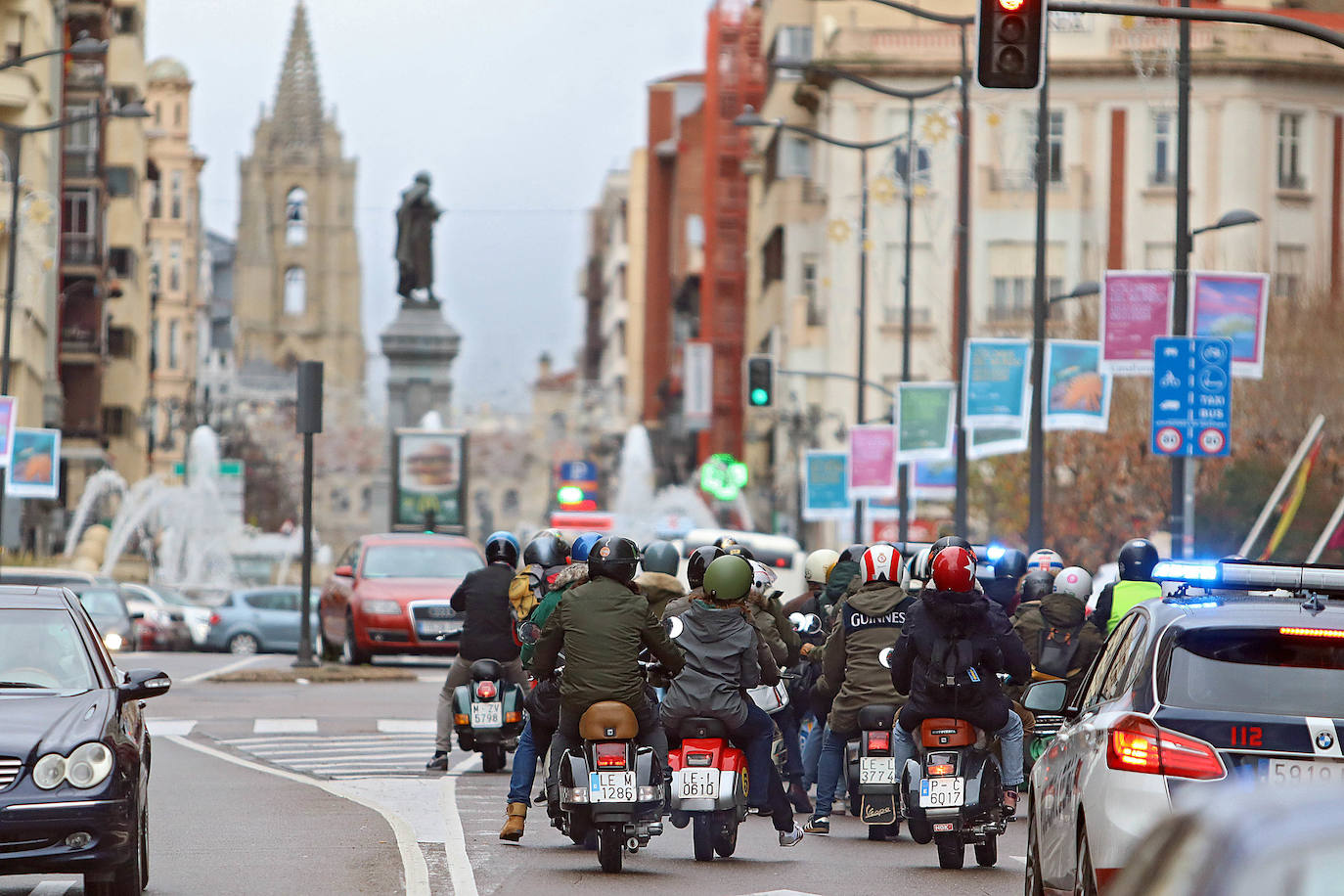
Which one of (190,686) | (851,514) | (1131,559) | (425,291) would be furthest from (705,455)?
(1131,559)

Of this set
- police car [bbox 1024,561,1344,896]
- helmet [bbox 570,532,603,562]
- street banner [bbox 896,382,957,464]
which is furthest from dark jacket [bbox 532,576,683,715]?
street banner [bbox 896,382,957,464]

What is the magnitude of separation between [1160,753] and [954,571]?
4.96 meters

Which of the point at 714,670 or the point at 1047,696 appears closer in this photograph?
the point at 1047,696

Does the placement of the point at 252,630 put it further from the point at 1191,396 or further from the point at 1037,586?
the point at 1037,586

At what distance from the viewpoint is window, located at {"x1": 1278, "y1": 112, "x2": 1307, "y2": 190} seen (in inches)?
2790

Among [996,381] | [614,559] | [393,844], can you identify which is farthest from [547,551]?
[996,381]

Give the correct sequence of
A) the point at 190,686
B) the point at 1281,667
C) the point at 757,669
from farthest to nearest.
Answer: the point at 190,686, the point at 757,669, the point at 1281,667

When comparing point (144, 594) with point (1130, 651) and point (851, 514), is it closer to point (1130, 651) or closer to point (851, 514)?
point (851, 514)

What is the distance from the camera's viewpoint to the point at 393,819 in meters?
15.2

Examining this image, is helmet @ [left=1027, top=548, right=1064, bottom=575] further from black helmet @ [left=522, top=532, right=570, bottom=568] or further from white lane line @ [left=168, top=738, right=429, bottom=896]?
white lane line @ [left=168, top=738, right=429, bottom=896]

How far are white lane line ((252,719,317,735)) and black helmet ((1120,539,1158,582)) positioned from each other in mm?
9458

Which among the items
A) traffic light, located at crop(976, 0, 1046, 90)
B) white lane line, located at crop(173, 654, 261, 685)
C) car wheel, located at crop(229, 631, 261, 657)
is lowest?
car wheel, located at crop(229, 631, 261, 657)

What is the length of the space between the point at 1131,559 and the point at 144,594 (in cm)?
3810

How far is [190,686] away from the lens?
98.6ft
